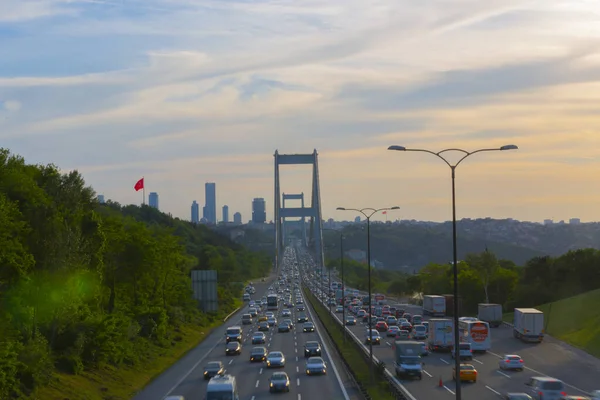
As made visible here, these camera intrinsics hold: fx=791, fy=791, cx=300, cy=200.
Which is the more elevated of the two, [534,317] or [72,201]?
[72,201]

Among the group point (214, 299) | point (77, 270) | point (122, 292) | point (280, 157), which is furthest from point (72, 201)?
point (280, 157)

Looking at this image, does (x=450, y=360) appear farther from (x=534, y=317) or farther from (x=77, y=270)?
(x=77, y=270)

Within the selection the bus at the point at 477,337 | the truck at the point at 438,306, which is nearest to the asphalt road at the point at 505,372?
the bus at the point at 477,337

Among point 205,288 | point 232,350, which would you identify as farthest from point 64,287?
point 205,288

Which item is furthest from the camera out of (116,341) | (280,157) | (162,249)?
(280,157)

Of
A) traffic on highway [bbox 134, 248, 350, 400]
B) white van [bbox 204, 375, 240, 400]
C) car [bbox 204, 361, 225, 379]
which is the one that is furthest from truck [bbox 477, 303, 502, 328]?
white van [bbox 204, 375, 240, 400]

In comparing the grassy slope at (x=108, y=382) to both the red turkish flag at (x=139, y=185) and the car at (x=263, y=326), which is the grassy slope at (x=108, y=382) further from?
the red turkish flag at (x=139, y=185)

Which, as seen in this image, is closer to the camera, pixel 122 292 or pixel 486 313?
pixel 122 292

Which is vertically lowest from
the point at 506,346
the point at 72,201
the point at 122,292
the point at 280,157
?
the point at 506,346

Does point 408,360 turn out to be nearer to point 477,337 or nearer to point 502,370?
point 502,370
